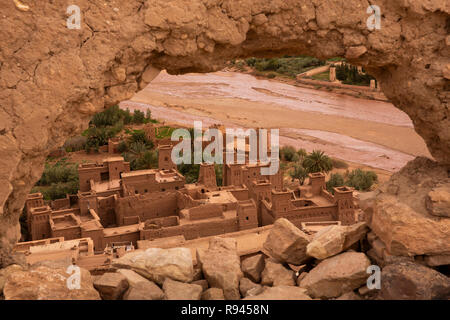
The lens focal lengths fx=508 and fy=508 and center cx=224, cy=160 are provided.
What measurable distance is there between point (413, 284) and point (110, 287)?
280 cm

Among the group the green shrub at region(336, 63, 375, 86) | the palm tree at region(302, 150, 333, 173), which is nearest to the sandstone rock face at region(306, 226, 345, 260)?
the palm tree at region(302, 150, 333, 173)

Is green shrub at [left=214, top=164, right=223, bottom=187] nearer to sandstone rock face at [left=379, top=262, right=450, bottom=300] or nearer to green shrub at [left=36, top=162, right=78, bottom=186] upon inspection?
green shrub at [left=36, top=162, right=78, bottom=186]

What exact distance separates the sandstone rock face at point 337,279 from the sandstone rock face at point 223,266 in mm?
703

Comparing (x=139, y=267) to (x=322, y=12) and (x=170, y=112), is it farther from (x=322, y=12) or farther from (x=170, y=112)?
(x=170, y=112)

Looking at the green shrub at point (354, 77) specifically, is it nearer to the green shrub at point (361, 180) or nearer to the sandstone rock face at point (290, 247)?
the green shrub at point (361, 180)

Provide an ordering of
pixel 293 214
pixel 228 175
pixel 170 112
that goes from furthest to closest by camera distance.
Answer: pixel 170 112, pixel 228 175, pixel 293 214

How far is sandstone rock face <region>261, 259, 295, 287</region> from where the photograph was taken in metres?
5.31

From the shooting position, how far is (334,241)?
17.9 feet

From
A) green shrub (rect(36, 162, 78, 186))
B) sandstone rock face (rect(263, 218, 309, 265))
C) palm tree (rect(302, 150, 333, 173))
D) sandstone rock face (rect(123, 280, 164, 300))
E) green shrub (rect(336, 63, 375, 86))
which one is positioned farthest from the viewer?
green shrub (rect(336, 63, 375, 86))

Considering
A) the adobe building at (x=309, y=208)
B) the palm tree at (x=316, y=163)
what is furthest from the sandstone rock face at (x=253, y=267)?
the palm tree at (x=316, y=163)

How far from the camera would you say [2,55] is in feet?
14.2

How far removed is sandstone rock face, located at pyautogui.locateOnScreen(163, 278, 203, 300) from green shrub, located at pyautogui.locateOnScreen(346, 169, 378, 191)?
23749mm
